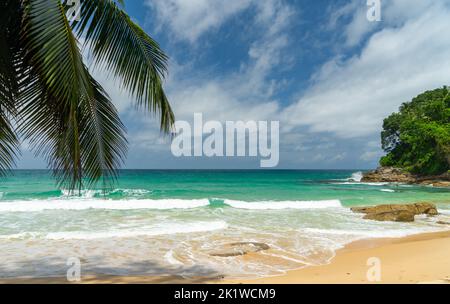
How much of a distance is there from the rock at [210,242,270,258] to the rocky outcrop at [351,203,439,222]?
7.31 m

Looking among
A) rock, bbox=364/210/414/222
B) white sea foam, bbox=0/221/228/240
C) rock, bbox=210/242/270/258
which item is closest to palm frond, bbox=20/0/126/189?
rock, bbox=210/242/270/258

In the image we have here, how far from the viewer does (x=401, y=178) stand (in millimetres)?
47938

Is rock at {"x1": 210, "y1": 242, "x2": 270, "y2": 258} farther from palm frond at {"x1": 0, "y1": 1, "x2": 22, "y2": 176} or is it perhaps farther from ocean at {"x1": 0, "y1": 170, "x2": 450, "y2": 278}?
palm frond at {"x1": 0, "y1": 1, "x2": 22, "y2": 176}

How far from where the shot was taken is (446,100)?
49.4 m

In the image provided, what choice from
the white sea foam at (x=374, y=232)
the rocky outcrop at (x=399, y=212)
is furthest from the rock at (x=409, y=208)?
the white sea foam at (x=374, y=232)

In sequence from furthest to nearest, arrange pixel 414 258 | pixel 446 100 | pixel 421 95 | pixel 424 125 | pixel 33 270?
pixel 421 95, pixel 446 100, pixel 424 125, pixel 414 258, pixel 33 270

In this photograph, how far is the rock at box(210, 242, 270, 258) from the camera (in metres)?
8.07

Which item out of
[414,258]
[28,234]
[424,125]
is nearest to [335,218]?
[414,258]

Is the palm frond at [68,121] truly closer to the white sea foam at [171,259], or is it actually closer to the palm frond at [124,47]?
the palm frond at [124,47]

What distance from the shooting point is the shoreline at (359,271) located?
5.97 m

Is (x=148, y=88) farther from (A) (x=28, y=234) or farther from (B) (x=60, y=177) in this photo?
(A) (x=28, y=234)

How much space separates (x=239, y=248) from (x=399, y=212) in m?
8.51

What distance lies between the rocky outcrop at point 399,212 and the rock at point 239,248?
7307mm
